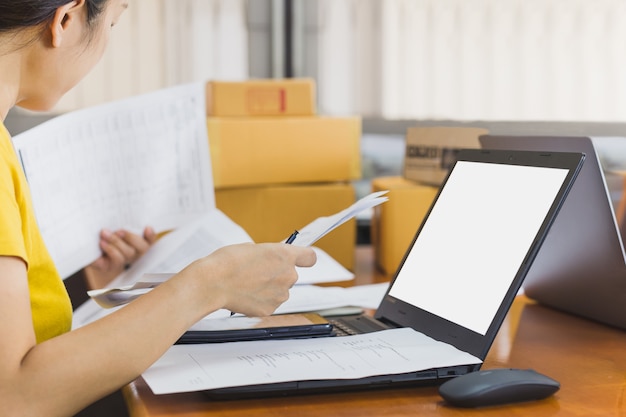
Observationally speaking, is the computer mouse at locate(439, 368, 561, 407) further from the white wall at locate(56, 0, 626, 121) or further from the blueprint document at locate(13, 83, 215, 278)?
the white wall at locate(56, 0, 626, 121)

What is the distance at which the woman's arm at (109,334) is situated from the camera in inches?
27.0

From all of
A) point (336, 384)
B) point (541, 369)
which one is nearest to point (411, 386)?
point (336, 384)

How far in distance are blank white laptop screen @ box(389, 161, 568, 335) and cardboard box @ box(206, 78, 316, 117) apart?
0.65 meters

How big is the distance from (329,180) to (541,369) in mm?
805

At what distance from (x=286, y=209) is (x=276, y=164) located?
0.30 ft

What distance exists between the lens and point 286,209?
1.58 metres

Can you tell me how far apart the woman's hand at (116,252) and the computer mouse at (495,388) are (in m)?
0.80

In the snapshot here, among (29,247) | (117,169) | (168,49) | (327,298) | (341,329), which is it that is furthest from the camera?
(168,49)

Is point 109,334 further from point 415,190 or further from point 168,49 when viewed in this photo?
point 168,49

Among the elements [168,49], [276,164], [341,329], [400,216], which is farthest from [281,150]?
[168,49]

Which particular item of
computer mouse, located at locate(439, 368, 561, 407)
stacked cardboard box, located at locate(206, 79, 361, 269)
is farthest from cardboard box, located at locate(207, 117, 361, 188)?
computer mouse, located at locate(439, 368, 561, 407)

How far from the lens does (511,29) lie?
3113mm

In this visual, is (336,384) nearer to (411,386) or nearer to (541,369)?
(411,386)

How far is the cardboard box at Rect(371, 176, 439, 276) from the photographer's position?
4.69ft
